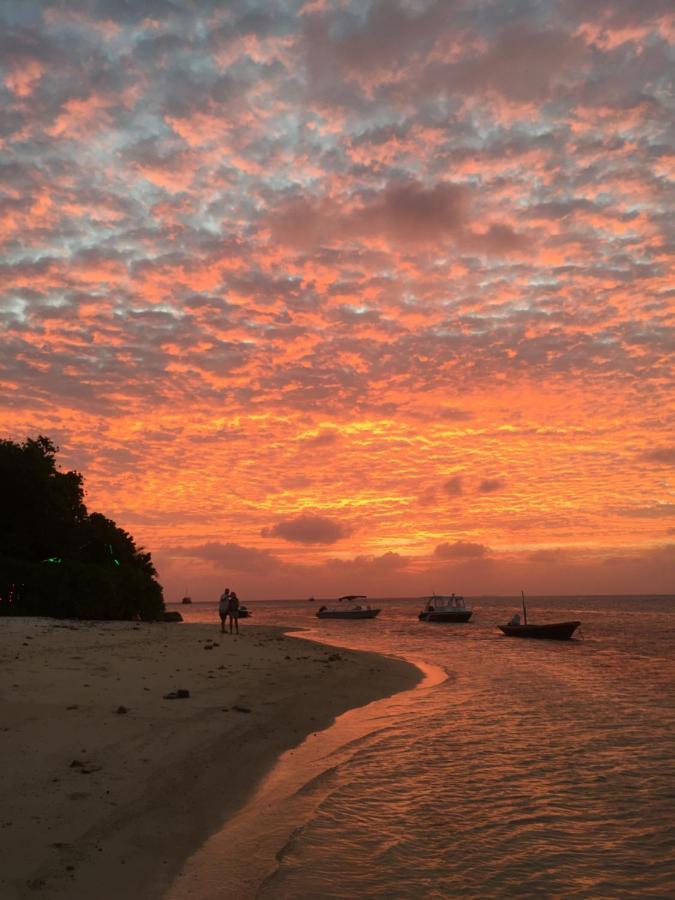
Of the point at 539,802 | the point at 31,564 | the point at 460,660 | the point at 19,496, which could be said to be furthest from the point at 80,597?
the point at 539,802

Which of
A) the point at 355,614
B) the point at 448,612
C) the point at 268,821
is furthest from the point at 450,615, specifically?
the point at 268,821

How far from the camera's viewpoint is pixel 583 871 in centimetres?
845

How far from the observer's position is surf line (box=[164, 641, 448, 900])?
7.30 meters

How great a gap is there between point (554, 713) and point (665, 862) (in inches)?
458

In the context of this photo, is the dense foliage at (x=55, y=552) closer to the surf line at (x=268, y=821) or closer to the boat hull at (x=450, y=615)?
the surf line at (x=268, y=821)

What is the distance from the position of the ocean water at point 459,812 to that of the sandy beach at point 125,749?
599mm

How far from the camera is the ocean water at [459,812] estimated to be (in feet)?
25.9

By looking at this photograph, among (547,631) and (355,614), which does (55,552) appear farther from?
(355,614)

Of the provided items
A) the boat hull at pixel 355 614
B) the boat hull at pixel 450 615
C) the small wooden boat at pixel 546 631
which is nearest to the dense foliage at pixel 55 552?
the small wooden boat at pixel 546 631

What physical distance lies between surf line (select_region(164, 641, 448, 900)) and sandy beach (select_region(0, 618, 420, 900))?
0.24m

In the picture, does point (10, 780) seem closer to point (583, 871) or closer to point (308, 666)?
point (583, 871)

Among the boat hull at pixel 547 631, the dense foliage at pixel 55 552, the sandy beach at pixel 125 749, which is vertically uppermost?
the dense foliage at pixel 55 552

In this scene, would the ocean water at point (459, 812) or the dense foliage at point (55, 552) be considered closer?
the ocean water at point (459, 812)

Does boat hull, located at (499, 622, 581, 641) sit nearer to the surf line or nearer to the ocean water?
the ocean water
